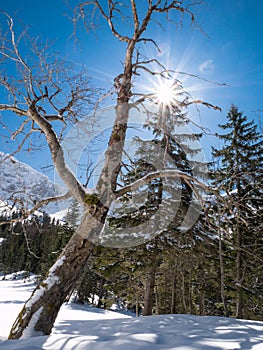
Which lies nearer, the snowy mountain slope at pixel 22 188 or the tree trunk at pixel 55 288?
the tree trunk at pixel 55 288

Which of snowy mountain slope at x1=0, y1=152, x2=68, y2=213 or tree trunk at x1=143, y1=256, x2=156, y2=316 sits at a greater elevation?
snowy mountain slope at x1=0, y1=152, x2=68, y2=213

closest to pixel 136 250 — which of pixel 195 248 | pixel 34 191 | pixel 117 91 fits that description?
pixel 195 248

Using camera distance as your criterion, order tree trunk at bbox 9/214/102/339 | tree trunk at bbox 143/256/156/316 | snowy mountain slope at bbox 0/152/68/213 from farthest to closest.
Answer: tree trunk at bbox 143/256/156/316, snowy mountain slope at bbox 0/152/68/213, tree trunk at bbox 9/214/102/339

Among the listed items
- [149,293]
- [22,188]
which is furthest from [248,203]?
[22,188]

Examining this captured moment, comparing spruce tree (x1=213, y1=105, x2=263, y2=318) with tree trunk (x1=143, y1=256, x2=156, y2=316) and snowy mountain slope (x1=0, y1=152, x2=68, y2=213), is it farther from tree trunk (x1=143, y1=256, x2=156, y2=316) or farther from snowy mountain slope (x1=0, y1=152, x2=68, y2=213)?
snowy mountain slope (x1=0, y1=152, x2=68, y2=213)

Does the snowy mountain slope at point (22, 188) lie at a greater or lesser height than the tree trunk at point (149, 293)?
greater

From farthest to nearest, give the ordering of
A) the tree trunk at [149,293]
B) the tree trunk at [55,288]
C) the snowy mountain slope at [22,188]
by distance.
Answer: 1. the tree trunk at [149,293]
2. the snowy mountain slope at [22,188]
3. the tree trunk at [55,288]

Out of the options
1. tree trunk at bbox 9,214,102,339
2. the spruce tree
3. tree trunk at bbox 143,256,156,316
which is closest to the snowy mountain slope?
tree trunk at bbox 9,214,102,339

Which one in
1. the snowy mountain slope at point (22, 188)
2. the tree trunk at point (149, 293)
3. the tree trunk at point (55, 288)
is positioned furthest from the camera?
the tree trunk at point (149, 293)

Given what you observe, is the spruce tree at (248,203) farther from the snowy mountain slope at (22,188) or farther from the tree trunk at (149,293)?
the snowy mountain slope at (22,188)

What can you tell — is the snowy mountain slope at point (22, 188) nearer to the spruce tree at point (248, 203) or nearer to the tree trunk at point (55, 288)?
the tree trunk at point (55, 288)

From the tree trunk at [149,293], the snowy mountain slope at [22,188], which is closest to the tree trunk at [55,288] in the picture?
the snowy mountain slope at [22,188]

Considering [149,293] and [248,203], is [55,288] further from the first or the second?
[248,203]

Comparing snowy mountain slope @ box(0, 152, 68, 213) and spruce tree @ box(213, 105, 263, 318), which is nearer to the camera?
snowy mountain slope @ box(0, 152, 68, 213)
